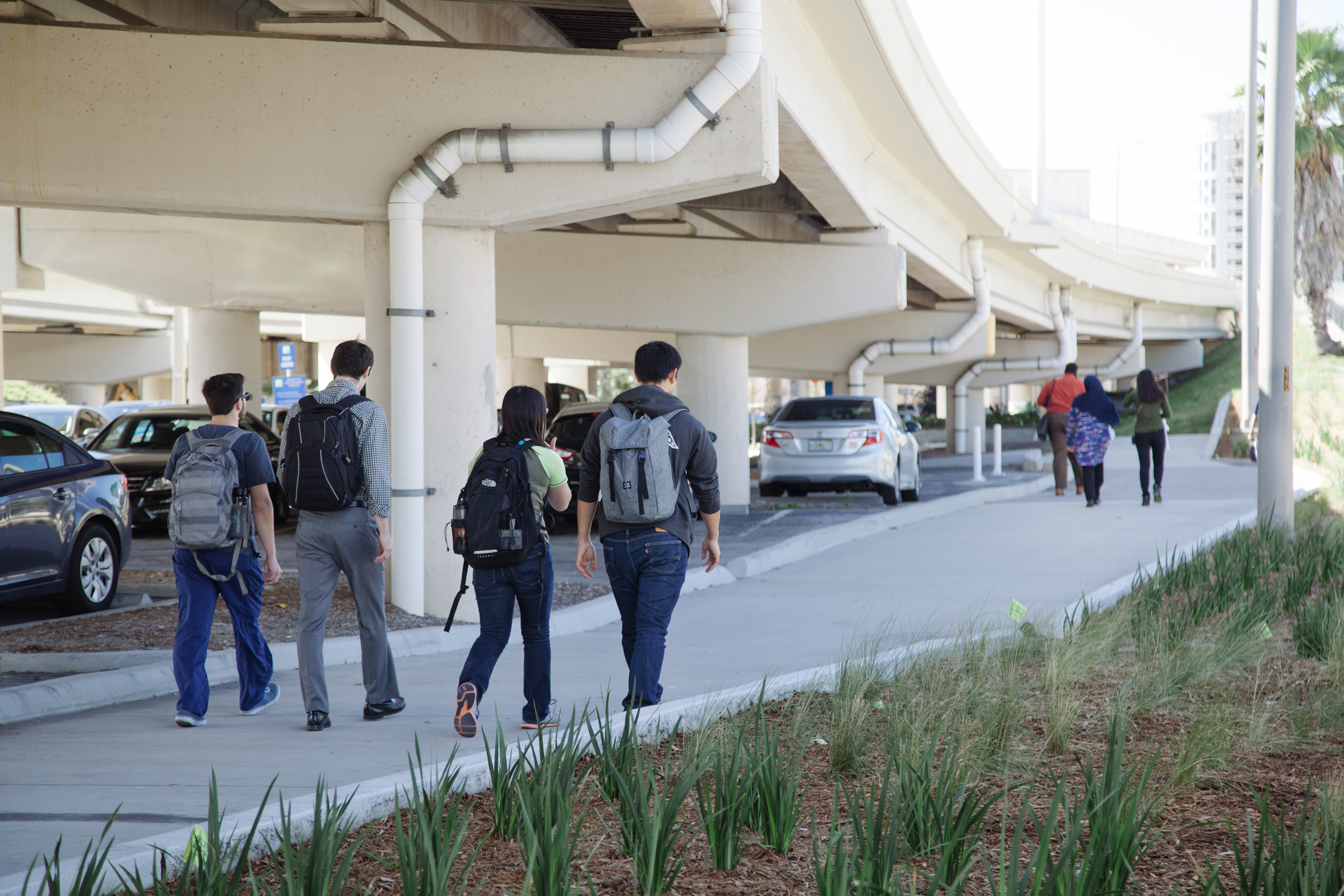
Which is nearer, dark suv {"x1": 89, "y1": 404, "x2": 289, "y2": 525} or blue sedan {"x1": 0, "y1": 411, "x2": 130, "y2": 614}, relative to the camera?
blue sedan {"x1": 0, "y1": 411, "x2": 130, "y2": 614}

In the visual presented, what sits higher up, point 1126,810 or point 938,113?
point 938,113

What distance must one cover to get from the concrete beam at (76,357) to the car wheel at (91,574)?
4479cm

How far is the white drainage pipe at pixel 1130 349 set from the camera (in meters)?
51.1

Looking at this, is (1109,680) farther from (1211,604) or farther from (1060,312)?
(1060,312)

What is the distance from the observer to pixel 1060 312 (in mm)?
39094

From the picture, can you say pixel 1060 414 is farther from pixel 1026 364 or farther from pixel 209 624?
pixel 1026 364

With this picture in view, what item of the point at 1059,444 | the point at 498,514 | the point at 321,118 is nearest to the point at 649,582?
the point at 498,514

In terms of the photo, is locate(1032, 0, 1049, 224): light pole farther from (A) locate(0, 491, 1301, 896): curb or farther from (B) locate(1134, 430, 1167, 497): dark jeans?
(A) locate(0, 491, 1301, 896): curb

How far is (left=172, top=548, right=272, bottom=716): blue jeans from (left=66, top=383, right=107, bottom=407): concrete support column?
53.7m

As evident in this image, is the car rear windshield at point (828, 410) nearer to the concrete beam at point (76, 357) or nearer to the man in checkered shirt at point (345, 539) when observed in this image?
the man in checkered shirt at point (345, 539)

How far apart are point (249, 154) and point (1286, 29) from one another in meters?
9.16

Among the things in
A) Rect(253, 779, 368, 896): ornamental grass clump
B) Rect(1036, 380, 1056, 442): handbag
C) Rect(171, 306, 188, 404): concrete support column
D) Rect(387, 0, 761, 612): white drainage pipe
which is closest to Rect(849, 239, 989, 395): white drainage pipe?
Rect(1036, 380, 1056, 442): handbag

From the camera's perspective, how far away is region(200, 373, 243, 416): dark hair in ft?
20.4

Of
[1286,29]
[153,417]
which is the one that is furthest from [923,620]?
[153,417]
